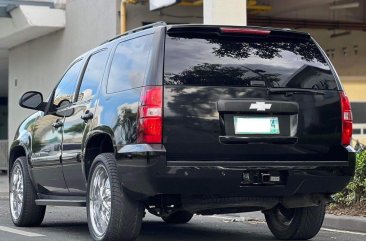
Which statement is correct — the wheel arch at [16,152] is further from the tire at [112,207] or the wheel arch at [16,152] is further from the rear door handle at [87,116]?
the tire at [112,207]

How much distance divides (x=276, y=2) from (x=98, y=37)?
4.49 metres

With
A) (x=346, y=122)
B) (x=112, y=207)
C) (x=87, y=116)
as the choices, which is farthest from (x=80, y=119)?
(x=346, y=122)

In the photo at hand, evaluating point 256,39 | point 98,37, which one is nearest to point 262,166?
point 256,39

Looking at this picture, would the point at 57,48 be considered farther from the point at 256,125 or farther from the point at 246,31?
the point at 256,125

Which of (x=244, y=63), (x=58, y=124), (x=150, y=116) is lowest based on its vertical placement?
(x=58, y=124)

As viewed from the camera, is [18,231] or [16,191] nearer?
[18,231]

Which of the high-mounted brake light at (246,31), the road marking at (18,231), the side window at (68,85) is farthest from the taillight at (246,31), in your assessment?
the road marking at (18,231)

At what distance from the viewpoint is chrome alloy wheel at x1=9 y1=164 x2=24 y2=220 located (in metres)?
9.21

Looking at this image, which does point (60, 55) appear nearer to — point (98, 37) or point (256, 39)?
point (98, 37)

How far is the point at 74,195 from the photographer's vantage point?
Result: 8.05 metres

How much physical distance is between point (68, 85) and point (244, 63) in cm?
250

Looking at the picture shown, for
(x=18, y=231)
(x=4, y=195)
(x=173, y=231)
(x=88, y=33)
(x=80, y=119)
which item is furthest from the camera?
(x=88, y=33)

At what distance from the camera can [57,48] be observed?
66.2ft

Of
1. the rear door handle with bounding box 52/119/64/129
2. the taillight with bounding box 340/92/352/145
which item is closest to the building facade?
the rear door handle with bounding box 52/119/64/129
